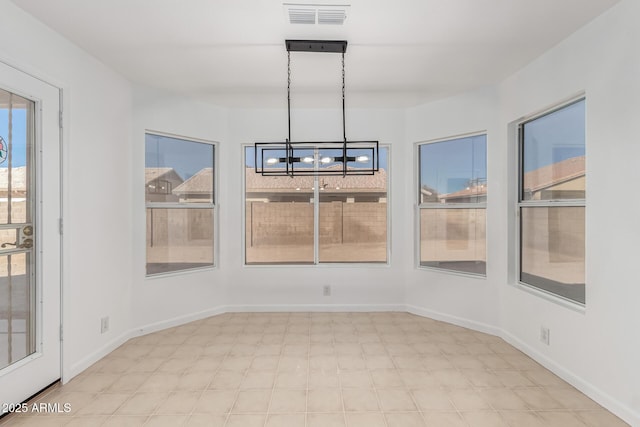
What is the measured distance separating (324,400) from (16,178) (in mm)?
2617

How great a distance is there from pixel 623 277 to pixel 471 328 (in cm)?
188

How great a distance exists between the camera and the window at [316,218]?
15.3 ft

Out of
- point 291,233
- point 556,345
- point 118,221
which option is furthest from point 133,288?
point 556,345

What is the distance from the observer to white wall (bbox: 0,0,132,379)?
2.51 m

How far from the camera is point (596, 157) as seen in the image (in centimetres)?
248

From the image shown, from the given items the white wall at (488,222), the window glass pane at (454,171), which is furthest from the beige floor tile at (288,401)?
the window glass pane at (454,171)

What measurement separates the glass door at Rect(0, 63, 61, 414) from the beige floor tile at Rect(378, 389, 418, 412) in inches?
97.3

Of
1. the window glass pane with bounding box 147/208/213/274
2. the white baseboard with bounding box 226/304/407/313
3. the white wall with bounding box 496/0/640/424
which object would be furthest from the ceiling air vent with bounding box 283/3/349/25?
the white baseboard with bounding box 226/304/407/313

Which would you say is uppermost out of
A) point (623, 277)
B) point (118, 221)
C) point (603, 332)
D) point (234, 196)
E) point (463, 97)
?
point (463, 97)

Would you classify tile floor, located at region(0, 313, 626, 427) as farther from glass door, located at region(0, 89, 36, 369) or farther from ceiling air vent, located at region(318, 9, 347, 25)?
ceiling air vent, located at region(318, 9, 347, 25)

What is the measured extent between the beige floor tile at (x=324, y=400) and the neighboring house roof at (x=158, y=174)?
2.86 m

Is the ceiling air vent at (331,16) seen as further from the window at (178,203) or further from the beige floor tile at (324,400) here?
the beige floor tile at (324,400)

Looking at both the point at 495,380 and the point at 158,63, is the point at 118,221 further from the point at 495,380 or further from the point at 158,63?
the point at 495,380

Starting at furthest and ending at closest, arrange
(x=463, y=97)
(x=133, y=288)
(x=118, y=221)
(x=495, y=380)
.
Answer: (x=463, y=97)
(x=133, y=288)
(x=118, y=221)
(x=495, y=380)
